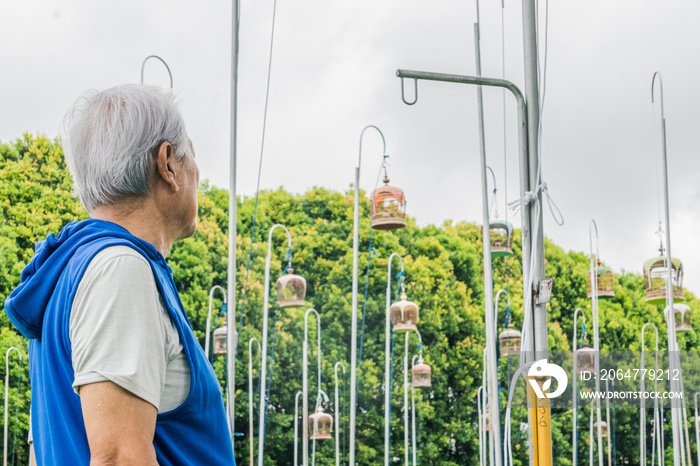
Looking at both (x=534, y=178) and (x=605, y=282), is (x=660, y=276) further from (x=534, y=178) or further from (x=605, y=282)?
(x=534, y=178)

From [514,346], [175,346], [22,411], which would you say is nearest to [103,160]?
[175,346]

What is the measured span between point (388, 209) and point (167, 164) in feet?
26.1

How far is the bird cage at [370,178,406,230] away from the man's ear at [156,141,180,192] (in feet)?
24.9

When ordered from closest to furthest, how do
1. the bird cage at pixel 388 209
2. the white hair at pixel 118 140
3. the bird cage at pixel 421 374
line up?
1. the white hair at pixel 118 140
2. the bird cage at pixel 388 209
3. the bird cage at pixel 421 374

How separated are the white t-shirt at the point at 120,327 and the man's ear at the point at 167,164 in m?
0.21

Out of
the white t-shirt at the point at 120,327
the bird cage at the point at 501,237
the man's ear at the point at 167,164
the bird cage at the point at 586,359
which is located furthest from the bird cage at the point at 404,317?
the white t-shirt at the point at 120,327

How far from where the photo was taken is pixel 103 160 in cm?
128

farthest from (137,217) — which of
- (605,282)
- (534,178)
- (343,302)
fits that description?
(343,302)

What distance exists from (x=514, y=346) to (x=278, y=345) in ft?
23.6

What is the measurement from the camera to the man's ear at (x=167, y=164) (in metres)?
1.30

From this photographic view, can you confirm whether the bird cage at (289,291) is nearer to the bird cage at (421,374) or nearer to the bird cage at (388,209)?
the bird cage at (388,209)

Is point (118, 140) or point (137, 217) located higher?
point (118, 140)

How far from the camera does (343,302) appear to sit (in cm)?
1897

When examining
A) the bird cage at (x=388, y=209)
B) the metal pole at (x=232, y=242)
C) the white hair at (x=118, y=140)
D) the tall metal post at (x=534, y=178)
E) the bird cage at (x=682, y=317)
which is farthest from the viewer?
the bird cage at (x=682, y=317)
